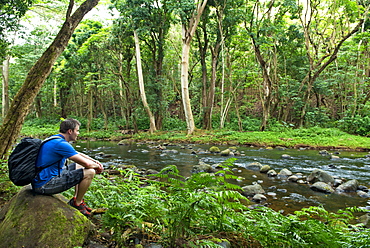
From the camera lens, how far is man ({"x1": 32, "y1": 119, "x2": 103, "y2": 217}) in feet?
9.21

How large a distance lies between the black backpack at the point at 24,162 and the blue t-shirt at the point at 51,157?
6cm

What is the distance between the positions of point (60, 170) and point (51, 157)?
30 centimetres

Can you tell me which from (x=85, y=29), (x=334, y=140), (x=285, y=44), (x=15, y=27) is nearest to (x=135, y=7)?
(x=85, y=29)

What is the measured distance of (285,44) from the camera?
21.9 m

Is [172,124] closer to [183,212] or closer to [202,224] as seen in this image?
[202,224]

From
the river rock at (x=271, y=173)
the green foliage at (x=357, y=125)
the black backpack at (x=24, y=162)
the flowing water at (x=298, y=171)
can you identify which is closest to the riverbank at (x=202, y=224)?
the black backpack at (x=24, y=162)

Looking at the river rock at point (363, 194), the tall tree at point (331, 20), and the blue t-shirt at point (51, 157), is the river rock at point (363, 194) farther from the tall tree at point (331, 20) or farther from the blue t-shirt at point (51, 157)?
the tall tree at point (331, 20)

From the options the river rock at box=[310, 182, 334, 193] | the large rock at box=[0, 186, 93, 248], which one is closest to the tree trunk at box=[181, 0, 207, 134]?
the river rock at box=[310, 182, 334, 193]

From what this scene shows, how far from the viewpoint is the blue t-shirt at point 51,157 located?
2.79 metres

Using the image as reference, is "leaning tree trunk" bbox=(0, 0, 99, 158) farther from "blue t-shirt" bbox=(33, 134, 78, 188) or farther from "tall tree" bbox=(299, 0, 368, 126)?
"tall tree" bbox=(299, 0, 368, 126)

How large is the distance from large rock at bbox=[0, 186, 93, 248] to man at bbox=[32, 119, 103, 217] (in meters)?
0.14

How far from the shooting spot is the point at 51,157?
113 inches

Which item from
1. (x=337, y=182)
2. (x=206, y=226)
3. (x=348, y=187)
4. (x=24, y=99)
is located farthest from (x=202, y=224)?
(x=337, y=182)

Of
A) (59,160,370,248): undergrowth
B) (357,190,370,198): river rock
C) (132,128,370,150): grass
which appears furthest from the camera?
(132,128,370,150): grass
